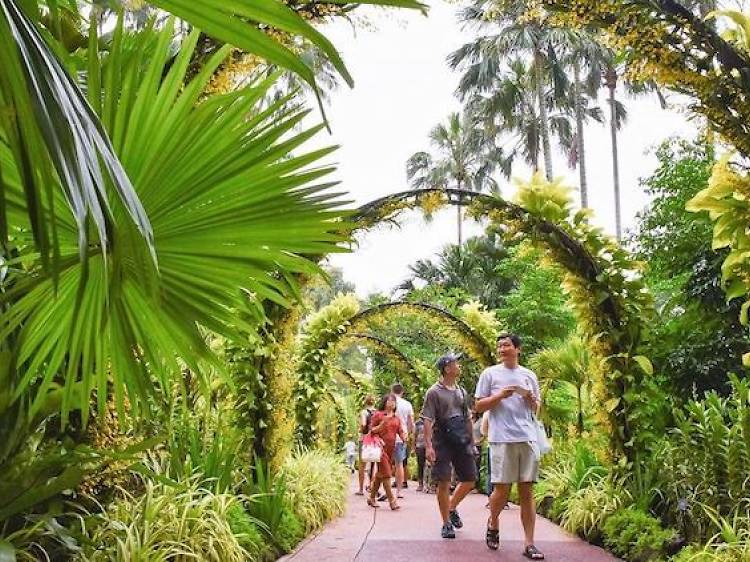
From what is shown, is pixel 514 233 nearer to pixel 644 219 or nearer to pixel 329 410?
pixel 644 219

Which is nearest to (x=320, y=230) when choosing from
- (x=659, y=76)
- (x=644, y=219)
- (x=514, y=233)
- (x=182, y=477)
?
(x=659, y=76)

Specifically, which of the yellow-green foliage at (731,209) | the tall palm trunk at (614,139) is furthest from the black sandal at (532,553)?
the tall palm trunk at (614,139)

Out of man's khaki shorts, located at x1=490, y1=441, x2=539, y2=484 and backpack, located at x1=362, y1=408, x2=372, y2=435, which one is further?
backpack, located at x1=362, y1=408, x2=372, y2=435

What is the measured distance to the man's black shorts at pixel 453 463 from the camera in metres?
6.50

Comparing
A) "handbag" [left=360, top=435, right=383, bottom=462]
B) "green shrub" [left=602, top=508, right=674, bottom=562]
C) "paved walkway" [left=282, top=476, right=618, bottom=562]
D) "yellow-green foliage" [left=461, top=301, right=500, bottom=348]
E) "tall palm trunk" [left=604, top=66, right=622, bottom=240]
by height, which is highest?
"tall palm trunk" [left=604, top=66, right=622, bottom=240]

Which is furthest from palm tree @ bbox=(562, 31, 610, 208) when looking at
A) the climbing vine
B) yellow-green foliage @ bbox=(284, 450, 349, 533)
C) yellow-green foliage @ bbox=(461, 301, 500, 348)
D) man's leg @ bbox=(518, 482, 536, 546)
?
man's leg @ bbox=(518, 482, 536, 546)

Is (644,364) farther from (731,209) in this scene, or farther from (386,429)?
(386,429)

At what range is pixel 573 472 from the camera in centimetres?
732

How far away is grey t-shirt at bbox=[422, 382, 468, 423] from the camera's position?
263 inches

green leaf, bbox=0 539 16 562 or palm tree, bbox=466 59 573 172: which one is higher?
palm tree, bbox=466 59 573 172

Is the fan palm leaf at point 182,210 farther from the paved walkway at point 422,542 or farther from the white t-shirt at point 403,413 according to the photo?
the white t-shirt at point 403,413

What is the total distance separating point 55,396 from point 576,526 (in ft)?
16.1

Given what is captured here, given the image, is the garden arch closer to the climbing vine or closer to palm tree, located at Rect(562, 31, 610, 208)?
the climbing vine

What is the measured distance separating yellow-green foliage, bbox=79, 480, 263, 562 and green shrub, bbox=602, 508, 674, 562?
2629 millimetres
